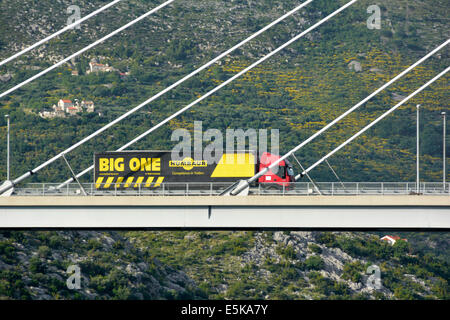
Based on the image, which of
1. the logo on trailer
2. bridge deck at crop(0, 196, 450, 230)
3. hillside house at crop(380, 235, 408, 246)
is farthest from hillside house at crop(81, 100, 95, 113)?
bridge deck at crop(0, 196, 450, 230)

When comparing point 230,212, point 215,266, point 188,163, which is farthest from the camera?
point 215,266

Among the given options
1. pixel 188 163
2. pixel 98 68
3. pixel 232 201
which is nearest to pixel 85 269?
pixel 188 163

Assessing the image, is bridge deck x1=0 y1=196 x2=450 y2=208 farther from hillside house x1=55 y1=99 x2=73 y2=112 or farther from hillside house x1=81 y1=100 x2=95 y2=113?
hillside house x1=81 y1=100 x2=95 y2=113

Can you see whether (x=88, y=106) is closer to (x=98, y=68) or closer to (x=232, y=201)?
(x=98, y=68)

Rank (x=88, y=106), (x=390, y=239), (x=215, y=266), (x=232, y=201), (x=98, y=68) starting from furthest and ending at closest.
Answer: (x=98, y=68) → (x=88, y=106) → (x=390, y=239) → (x=215, y=266) → (x=232, y=201)

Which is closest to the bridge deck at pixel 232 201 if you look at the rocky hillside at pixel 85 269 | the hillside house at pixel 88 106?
the rocky hillside at pixel 85 269

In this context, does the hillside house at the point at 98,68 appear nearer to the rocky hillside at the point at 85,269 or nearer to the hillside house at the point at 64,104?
the hillside house at the point at 64,104

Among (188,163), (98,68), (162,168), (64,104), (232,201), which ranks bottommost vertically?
(232,201)
